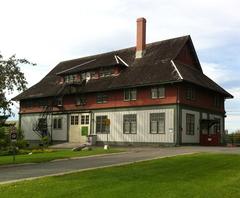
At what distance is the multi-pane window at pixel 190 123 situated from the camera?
46.4m

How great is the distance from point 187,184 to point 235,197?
7.16ft

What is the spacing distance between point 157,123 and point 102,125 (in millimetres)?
7747

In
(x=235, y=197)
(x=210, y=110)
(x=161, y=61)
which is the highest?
(x=161, y=61)

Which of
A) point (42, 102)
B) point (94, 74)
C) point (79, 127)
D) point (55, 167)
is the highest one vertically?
point (94, 74)

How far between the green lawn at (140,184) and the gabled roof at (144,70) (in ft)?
85.3

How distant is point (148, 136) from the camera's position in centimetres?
4675

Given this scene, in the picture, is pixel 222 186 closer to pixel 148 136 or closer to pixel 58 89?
pixel 148 136

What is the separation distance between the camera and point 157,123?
46.1 m

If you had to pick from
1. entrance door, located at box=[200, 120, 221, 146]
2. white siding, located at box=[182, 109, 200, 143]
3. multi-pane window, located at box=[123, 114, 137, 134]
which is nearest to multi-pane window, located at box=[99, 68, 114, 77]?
multi-pane window, located at box=[123, 114, 137, 134]

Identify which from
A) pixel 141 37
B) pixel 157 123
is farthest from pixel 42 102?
pixel 157 123

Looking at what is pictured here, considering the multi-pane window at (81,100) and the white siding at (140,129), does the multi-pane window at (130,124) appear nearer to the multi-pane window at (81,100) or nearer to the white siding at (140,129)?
the white siding at (140,129)

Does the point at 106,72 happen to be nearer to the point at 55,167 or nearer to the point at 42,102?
the point at 42,102

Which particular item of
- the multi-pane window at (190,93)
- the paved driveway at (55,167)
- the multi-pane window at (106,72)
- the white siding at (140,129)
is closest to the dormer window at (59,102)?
the white siding at (140,129)

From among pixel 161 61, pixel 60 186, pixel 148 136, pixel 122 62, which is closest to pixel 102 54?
pixel 122 62
